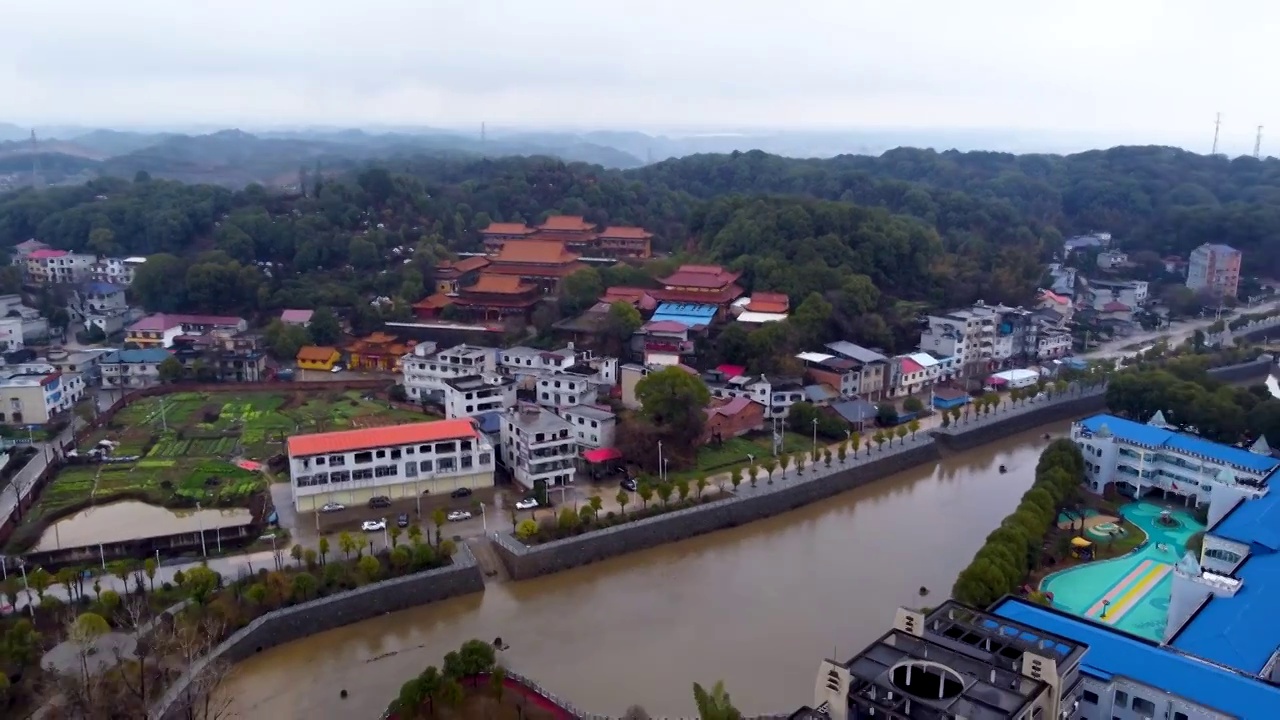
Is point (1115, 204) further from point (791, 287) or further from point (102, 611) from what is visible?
point (102, 611)

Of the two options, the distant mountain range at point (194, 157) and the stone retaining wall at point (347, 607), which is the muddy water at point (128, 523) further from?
the distant mountain range at point (194, 157)

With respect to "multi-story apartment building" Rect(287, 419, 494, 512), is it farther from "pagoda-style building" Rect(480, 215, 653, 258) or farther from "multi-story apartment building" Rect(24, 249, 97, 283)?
"multi-story apartment building" Rect(24, 249, 97, 283)

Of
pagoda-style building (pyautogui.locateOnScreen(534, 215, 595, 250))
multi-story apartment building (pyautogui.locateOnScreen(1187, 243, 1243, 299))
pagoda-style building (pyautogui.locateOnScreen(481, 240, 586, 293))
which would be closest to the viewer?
pagoda-style building (pyautogui.locateOnScreen(481, 240, 586, 293))

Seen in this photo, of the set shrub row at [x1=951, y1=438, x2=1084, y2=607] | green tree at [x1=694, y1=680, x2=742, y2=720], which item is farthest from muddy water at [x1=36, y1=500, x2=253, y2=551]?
shrub row at [x1=951, y1=438, x2=1084, y2=607]

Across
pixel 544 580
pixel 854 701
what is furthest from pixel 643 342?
pixel 854 701

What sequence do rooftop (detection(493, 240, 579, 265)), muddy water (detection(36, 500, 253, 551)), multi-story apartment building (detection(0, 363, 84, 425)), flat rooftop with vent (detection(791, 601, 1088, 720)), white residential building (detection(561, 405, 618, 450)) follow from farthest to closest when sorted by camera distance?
rooftop (detection(493, 240, 579, 265))
multi-story apartment building (detection(0, 363, 84, 425))
white residential building (detection(561, 405, 618, 450))
muddy water (detection(36, 500, 253, 551))
flat rooftop with vent (detection(791, 601, 1088, 720))

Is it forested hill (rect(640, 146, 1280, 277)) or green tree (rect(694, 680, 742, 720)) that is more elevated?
forested hill (rect(640, 146, 1280, 277))

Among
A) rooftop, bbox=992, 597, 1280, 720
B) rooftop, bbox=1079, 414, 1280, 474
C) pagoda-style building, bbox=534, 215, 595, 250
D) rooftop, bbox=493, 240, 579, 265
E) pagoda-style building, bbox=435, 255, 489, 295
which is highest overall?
pagoda-style building, bbox=534, 215, 595, 250
